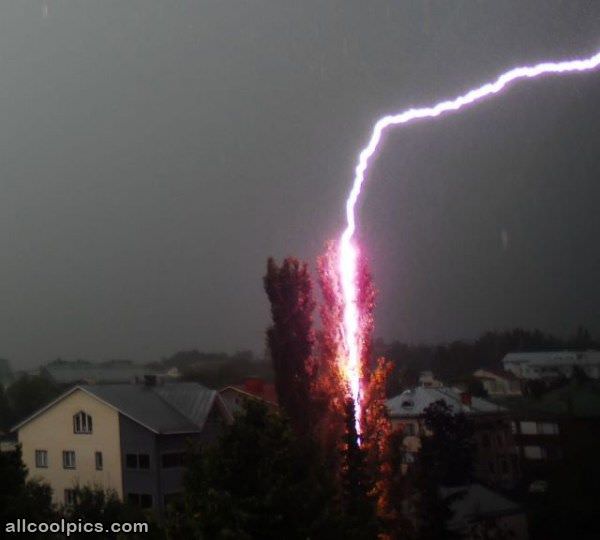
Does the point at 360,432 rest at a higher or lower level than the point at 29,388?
lower

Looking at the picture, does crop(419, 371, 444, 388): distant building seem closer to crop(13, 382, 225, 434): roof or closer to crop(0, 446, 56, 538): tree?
crop(13, 382, 225, 434): roof

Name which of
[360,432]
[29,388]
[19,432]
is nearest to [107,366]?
[29,388]

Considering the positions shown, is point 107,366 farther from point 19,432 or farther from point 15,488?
point 15,488

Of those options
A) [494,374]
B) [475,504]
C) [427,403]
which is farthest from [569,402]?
[494,374]

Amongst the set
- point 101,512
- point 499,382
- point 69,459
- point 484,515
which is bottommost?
point 484,515

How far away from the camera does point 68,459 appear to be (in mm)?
26219

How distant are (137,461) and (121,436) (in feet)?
3.23

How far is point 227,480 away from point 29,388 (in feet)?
101

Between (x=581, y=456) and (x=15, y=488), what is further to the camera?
(x=581, y=456)

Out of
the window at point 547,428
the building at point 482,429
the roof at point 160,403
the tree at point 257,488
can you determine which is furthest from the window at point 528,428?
the tree at point 257,488

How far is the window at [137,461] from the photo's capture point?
24.5 meters

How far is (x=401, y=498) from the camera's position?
19562mm

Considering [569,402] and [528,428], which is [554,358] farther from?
[569,402]

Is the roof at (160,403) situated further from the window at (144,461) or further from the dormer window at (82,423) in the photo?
the window at (144,461)
